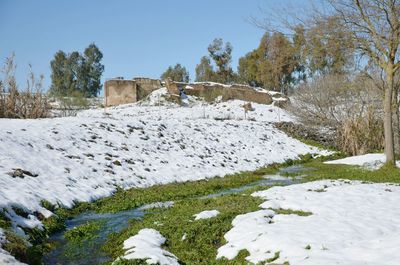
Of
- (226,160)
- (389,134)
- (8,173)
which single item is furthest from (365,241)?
(226,160)

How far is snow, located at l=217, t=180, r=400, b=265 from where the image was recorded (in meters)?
6.84

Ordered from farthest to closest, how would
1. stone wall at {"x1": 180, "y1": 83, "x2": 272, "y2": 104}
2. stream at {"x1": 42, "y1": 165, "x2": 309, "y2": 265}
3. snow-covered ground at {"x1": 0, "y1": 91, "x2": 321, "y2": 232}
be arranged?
stone wall at {"x1": 180, "y1": 83, "x2": 272, "y2": 104} → snow-covered ground at {"x1": 0, "y1": 91, "x2": 321, "y2": 232} → stream at {"x1": 42, "y1": 165, "x2": 309, "y2": 265}

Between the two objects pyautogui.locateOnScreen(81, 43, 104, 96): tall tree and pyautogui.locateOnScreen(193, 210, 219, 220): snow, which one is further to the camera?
pyautogui.locateOnScreen(81, 43, 104, 96): tall tree

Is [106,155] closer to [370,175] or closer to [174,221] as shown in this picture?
[174,221]

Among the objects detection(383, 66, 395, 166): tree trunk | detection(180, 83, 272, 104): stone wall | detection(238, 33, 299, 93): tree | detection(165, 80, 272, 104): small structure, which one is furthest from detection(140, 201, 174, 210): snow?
detection(238, 33, 299, 93): tree

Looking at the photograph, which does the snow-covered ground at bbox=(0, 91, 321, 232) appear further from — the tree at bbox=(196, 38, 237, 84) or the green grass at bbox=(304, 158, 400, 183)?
the tree at bbox=(196, 38, 237, 84)

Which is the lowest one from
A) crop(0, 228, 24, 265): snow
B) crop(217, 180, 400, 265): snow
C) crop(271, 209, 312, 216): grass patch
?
crop(271, 209, 312, 216): grass patch

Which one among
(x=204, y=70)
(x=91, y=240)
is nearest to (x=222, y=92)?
(x=204, y=70)

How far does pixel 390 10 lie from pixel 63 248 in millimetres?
16768

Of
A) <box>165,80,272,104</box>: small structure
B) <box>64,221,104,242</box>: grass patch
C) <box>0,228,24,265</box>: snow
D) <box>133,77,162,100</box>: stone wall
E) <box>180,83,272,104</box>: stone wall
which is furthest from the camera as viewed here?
<box>133,77,162,100</box>: stone wall

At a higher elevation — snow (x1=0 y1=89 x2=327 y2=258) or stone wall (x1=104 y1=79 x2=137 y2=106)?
stone wall (x1=104 y1=79 x2=137 y2=106)

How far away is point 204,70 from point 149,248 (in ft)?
268

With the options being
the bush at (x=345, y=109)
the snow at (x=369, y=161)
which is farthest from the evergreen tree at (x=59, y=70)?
the snow at (x=369, y=161)

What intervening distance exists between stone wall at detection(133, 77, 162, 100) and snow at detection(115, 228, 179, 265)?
2167 inches
